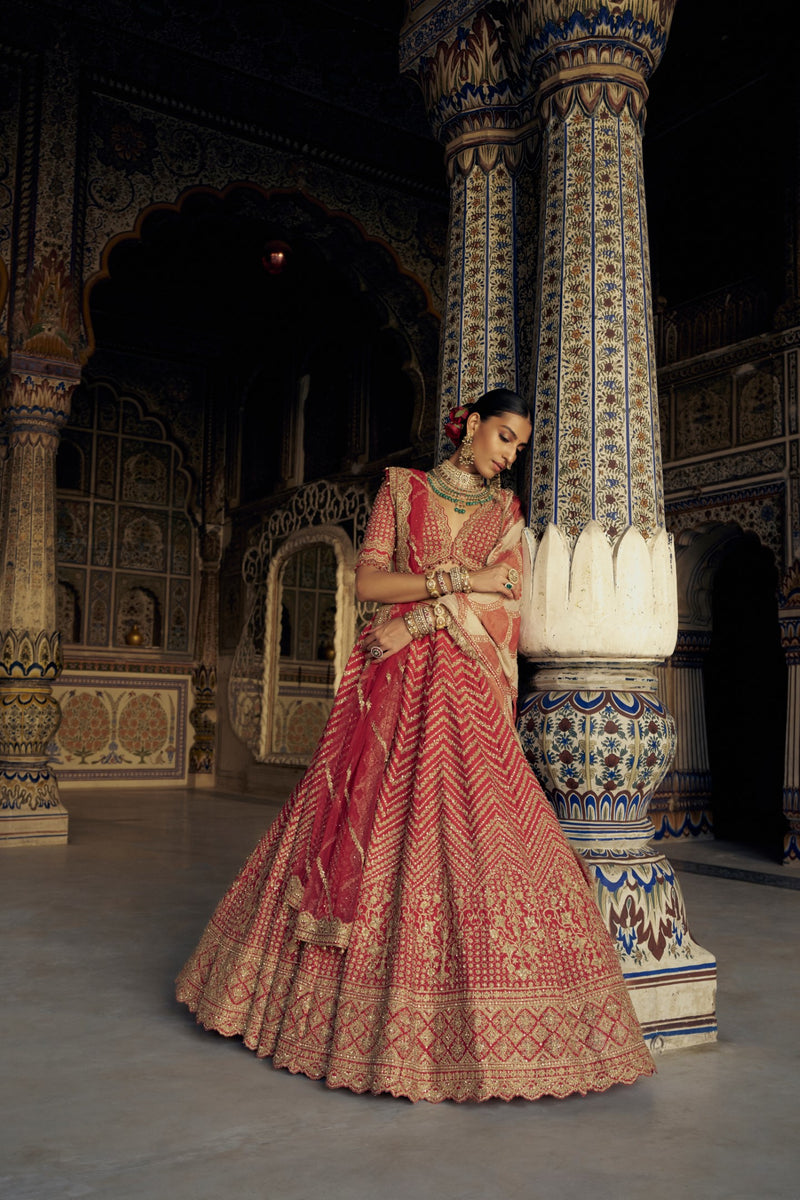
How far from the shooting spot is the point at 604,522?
2775 millimetres

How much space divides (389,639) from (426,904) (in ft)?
2.00

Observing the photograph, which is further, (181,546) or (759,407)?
(181,546)

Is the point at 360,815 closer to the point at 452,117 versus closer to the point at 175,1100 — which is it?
the point at 175,1100

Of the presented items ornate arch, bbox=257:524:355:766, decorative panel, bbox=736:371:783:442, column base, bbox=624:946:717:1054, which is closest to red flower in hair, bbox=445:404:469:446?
Result: column base, bbox=624:946:717:1054

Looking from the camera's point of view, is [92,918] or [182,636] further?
[182,636]

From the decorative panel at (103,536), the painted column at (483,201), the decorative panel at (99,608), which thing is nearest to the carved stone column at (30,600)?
the painted column at (483,201)

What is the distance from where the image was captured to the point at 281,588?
1003cm

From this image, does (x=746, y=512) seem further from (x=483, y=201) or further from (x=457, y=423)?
(x=457, y=423)

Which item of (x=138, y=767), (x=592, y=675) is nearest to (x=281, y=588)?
(x=138, y=767)

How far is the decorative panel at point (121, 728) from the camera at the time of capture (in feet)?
32.8

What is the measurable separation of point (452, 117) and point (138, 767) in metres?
7.91

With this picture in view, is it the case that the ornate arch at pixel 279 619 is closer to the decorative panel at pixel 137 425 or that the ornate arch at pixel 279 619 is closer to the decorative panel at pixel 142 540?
the decorative panel at pixel 142 540

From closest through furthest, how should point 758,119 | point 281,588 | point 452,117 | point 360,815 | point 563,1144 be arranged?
point 563,1144 < point 360,815 < point 452,117 < point 758,119 < point 281,588

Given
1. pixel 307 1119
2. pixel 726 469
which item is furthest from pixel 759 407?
pixel 307 1119
